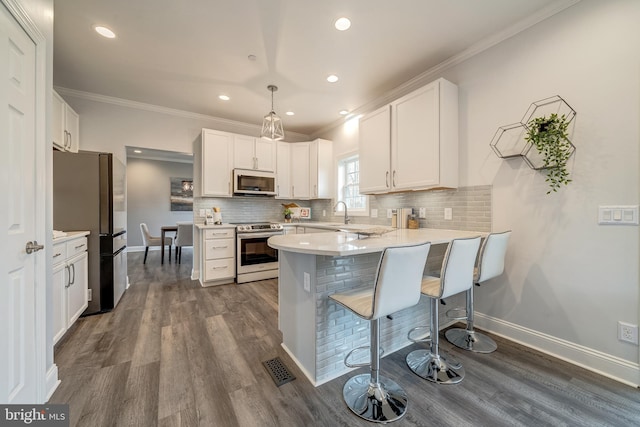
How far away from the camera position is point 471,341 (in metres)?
2.09

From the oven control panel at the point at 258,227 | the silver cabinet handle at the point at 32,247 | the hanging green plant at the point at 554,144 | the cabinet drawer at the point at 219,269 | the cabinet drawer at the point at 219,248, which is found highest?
the hanging green plant at the point at 554,144

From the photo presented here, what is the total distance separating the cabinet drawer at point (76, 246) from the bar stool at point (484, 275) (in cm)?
346

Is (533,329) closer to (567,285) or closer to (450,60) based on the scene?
(567,285)

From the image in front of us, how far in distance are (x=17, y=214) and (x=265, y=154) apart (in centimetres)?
339

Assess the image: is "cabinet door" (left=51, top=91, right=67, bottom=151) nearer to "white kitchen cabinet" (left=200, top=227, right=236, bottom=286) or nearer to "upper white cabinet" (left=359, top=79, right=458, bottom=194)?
"white kitchen cabinet" (left=200, top=227, right=236, bottom=286)

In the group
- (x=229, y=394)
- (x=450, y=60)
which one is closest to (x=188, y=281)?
(x=229, y=394)

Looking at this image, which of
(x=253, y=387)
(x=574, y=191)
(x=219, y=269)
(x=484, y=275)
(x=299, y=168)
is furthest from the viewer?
(x=299, y=168)

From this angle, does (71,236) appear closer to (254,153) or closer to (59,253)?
(59,253)

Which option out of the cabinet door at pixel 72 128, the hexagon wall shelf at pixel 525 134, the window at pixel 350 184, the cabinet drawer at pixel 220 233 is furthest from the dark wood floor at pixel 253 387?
the window at pixel 350 184

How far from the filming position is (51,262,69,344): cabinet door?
195 cm

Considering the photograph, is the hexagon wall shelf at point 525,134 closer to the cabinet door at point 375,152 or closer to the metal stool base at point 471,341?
the cabinet door at point 375,152

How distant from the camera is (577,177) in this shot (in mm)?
1806

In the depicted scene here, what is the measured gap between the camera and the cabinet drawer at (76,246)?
2.20 metres

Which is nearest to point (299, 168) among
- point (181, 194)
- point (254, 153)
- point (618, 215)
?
point (254, 153)
